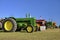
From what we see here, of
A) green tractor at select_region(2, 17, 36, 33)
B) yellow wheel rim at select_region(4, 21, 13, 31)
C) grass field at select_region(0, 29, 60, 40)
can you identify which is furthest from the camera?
yellow wheel rim at select_region(4, 21, 13, 31)

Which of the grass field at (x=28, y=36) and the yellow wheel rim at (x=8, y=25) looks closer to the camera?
the grass field at (x=28, y=36)

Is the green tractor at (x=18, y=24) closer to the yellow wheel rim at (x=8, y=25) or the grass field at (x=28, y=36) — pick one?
the yellow wheel rim at (x=8, y=25)

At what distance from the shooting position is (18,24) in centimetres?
2261

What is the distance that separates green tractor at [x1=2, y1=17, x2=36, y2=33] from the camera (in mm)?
20670

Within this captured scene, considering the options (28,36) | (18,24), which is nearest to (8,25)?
(18,24)

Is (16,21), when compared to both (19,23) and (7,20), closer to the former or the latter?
(19,23)

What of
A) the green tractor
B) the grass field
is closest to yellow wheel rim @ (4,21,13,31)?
the green tractor

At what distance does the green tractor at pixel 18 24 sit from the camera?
20670 millimetres

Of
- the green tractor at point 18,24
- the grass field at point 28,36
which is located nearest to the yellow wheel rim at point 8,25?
the green tractor at point 18,24

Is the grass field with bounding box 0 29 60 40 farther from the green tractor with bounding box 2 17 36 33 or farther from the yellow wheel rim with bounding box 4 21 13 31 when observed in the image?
the yellow wheel rim with bounding box 4 21 13 31

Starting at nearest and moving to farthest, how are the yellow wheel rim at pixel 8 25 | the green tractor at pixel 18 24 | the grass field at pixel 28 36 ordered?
the grass field at pixel 28 36
the green tractor at pixel 18 24
the yellow wheel rim at pixel 8 25

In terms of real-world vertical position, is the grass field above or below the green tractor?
below

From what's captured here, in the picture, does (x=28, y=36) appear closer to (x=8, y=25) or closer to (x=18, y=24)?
(x=8, y=25)

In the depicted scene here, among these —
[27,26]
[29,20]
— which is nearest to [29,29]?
[27,26]
